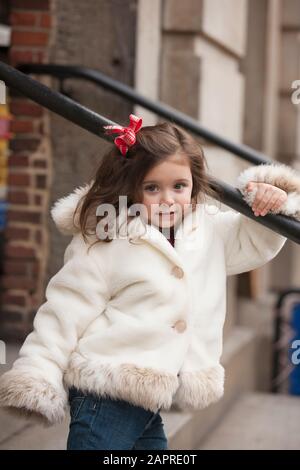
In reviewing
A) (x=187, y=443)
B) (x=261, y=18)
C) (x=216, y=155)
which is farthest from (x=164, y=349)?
(x=261, y=18)

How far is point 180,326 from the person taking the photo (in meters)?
2.50

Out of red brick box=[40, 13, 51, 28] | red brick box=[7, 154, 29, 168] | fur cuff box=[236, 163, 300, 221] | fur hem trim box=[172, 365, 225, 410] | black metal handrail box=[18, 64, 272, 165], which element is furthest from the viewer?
red brick box=[7, 154, 29, 168]

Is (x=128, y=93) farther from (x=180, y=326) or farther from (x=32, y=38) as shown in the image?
(x=180, y=326)

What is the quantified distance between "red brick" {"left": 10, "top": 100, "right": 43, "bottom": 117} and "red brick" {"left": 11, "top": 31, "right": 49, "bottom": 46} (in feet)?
0.92

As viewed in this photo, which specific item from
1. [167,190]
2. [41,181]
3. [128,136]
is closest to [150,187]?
[167,190]

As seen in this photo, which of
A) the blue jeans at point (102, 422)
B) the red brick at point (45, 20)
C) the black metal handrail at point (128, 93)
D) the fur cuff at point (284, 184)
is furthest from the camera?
the red brick at point (45, 20)

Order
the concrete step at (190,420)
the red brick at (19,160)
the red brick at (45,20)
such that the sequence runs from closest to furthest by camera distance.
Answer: the concrete step at (190,420)
the red brick at (45,20)
the red brick at (19,160)

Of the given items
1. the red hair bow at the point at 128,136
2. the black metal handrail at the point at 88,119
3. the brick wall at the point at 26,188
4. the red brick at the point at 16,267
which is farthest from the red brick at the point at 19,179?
the red hair bow at the point at 128,136

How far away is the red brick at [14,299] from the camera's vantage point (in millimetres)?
4645

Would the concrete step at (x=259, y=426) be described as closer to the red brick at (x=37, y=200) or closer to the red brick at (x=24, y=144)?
the red brick at (x=37, y=200)

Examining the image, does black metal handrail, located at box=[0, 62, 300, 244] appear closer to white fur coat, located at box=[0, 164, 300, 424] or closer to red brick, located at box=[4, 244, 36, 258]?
white fur coat, located at box=[0, 164, 300, 424]

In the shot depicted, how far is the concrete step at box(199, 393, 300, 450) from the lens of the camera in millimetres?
4574

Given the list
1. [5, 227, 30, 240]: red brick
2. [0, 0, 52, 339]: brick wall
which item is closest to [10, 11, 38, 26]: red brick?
[0, 0, 52, 339]: brick wall

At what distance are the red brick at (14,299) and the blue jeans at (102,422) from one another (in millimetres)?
2192
